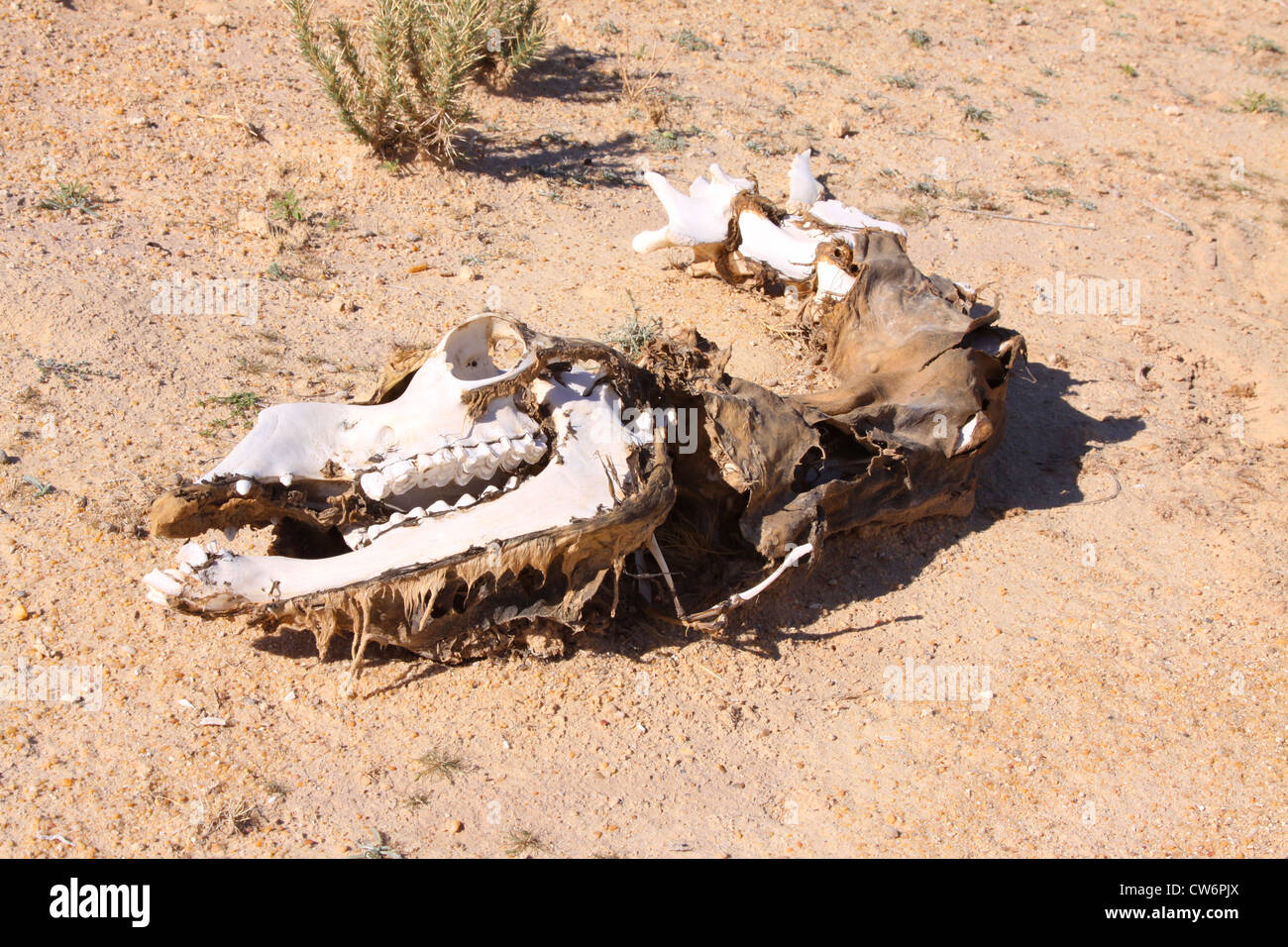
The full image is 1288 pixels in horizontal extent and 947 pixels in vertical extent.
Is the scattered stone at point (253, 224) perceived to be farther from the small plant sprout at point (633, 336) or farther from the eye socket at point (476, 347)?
the eye socket at point (476, 347)

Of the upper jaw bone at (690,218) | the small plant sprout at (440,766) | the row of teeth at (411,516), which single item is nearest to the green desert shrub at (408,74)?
the upper jaw bone at (690,218)

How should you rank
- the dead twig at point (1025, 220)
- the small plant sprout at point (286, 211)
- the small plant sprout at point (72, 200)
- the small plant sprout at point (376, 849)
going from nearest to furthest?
the small plant sprout at point (376, 849), the small plant sprout at point (72, 200), the small plant sprout at point (286, 211), the dead twig at point (1025, 220)

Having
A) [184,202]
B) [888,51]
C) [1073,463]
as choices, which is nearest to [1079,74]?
[888,51]

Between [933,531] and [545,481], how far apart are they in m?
2.06

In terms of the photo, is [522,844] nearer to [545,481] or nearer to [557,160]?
[545,481]

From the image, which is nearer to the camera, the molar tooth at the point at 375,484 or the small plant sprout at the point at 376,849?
the small plant sprout at the point at 376,849

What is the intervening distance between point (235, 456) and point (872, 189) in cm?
531

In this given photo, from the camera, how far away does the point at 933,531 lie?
4680mm

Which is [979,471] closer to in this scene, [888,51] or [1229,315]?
[1229,315]

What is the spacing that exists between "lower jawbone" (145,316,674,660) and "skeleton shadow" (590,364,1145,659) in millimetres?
624

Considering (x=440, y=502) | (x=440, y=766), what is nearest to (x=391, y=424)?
(x=440, y=502)

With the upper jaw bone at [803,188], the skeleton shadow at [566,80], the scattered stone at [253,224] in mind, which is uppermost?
the upper jaw bone at [803,188]

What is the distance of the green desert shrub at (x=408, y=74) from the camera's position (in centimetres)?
629

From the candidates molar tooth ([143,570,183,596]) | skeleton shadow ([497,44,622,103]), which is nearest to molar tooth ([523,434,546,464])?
molar tooth ([143,570,183,596])
